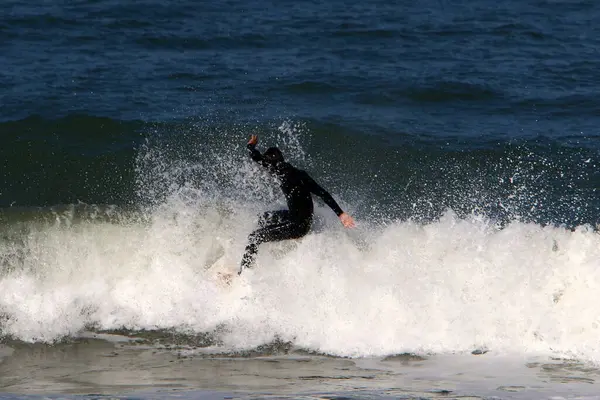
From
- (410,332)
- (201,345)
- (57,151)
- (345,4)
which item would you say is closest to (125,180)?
(57,151)

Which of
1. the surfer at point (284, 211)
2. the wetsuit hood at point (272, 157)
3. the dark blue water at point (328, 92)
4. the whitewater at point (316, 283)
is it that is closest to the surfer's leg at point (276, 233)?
the surfer at point (284, 211)

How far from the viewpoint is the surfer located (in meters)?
9.71

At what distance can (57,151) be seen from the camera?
14516mm

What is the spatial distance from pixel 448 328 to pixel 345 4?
1418 cm

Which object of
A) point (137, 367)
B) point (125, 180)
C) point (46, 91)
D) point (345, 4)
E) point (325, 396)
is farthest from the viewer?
point (345, 4)

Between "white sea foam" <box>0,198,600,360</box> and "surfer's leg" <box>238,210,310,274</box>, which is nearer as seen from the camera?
"white sea foam" <box>0,198,600,360</box>

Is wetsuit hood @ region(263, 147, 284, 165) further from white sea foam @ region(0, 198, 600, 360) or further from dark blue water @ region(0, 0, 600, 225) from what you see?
dark blue water @ region(0, 0, 600, 225)

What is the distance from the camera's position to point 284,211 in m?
10.0

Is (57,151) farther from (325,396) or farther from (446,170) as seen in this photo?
(325,396)

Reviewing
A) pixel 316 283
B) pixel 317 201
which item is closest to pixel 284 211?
pixel 316 283

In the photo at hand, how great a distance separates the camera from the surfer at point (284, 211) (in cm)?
971

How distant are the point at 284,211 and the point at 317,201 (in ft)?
5.06

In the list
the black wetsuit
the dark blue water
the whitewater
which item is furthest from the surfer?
the dark blue water

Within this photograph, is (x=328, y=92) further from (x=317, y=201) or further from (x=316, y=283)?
(x=316, y=283)
